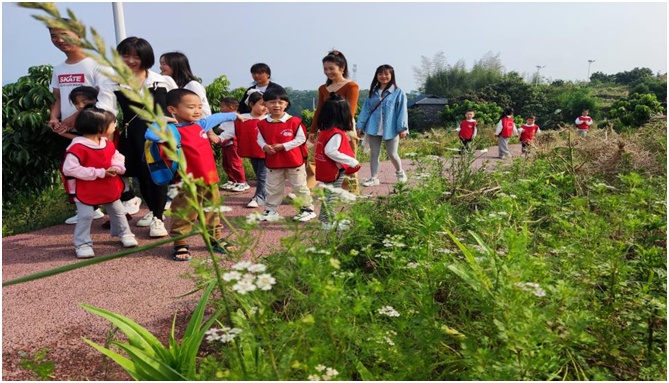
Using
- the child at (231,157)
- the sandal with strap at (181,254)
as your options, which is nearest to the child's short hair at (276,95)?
the sandal with strap at (181,254)

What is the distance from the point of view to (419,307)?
2.07m

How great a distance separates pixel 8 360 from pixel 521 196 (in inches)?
117

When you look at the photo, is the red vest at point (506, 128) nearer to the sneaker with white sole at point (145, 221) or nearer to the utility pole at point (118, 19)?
the utility pole at point (118, 19)

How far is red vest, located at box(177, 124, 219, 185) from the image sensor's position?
3479mm

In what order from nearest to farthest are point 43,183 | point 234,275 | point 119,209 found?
point 234,275
point 119,209
point 43,183

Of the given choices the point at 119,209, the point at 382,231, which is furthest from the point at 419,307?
the point at 119,209

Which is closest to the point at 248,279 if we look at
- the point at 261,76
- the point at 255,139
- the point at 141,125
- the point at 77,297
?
the point at 77,297

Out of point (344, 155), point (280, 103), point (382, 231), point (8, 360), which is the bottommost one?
point (8, 360)

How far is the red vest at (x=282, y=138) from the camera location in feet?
14.5

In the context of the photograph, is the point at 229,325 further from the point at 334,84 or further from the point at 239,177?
the point at 239,177

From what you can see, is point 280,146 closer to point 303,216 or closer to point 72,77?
point 72,77

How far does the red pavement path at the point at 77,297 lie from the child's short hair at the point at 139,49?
1.41 metres

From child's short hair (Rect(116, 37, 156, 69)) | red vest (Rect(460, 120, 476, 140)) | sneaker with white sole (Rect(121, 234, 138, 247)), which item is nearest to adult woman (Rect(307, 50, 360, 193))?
child's short hair (Rect(116, 37, 156, 69))

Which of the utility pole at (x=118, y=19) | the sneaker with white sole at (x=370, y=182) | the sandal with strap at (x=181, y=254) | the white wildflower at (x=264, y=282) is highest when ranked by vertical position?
the utility pole at (x=118, y=19)
